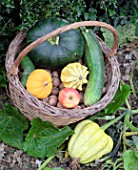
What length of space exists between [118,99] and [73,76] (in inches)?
15.2

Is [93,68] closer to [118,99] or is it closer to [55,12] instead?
[118,99]

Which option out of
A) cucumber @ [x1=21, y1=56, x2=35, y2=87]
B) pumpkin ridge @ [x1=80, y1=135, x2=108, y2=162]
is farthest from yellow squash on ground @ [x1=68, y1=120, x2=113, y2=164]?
cucumber @ [x1=21, y1=56, x2=35, y2=87]

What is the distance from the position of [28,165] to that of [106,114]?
0.62 meters

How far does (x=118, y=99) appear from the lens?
274cm

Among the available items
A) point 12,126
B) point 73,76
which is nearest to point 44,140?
point 12,126

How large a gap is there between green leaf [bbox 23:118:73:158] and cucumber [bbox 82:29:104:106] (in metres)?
0.24

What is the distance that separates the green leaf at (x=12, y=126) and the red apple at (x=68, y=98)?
301 mm

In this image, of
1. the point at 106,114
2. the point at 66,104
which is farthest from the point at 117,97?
the point at 66,104

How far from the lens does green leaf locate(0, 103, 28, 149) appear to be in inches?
102

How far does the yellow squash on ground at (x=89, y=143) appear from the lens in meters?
2.59

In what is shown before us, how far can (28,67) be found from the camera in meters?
2.58

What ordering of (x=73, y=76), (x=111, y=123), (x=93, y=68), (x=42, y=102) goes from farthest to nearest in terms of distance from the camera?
(x=111, y=123), (x=93, y=68), (x=73, y=76), (x=42, y=102)

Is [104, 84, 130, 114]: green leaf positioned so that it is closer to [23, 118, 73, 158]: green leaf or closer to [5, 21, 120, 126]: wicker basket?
[5, 21, 120, 126]: wicker basket

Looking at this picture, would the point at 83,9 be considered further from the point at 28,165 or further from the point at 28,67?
the point at 28,165
